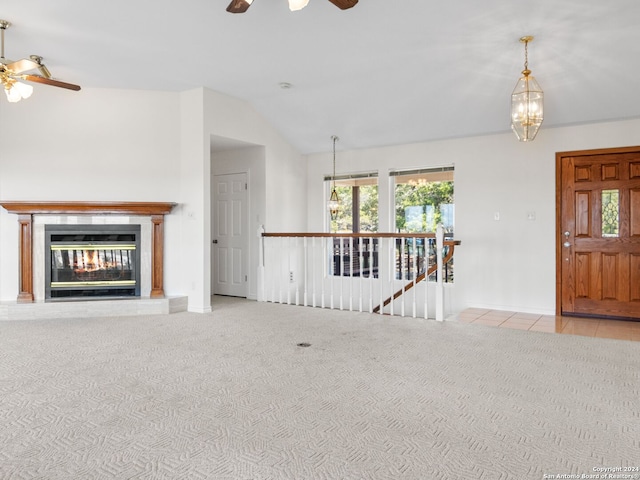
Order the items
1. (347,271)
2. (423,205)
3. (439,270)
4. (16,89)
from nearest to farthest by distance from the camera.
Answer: (16,89)
(439,270)
(423,205)
(347,271)

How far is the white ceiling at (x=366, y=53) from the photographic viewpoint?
359 cm

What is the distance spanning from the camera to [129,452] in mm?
2061

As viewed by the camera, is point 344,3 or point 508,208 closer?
point 344,3

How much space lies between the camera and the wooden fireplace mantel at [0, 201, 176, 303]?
17.3ft

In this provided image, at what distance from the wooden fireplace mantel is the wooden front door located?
498cm

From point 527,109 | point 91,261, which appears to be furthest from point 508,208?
point 91,261

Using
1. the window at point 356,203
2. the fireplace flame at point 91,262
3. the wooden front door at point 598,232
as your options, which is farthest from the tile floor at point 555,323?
the fireplace flame at point 91,262

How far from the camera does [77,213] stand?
5.44 meters

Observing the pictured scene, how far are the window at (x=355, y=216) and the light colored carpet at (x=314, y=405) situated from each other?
2.60 metres

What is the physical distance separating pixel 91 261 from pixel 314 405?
4.22 metres

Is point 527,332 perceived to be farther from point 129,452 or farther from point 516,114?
point 129,452

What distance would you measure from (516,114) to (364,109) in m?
2.26

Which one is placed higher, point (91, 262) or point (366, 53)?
point (366, 53)

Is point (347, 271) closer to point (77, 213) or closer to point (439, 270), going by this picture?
point (439, 270)
